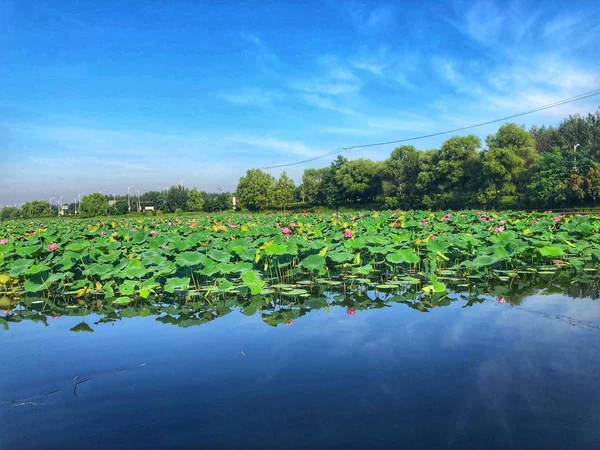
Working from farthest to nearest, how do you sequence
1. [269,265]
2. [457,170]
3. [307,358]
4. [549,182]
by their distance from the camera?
[457,170] < [549,182] < [269,265] < [307,358]

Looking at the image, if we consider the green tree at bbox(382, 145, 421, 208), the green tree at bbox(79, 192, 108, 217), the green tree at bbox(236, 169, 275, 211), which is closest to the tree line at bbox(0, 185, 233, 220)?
the green tree at bbox(79, 192, 108, 217)

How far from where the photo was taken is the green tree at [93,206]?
191 ft

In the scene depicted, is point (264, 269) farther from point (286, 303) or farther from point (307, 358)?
point (307, 358)

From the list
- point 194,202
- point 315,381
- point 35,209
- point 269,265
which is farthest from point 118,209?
point 315,381

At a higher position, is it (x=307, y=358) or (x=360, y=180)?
(x=360, y=180)

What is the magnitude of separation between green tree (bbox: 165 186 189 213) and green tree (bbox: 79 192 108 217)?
34.5ft

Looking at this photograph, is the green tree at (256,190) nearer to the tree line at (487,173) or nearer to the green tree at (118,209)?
the tree line at (487,173)

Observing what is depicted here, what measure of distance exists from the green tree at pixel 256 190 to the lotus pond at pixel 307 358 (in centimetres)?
4973

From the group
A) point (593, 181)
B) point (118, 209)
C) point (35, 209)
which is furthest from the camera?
point (35, 209)

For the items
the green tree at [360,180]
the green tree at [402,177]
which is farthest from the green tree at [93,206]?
the green tree at [402,177]

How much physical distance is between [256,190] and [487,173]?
3085 cm

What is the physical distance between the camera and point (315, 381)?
11.9 ft

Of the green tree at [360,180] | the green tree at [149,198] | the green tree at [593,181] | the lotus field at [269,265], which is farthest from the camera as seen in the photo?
the green tree at [149,198]

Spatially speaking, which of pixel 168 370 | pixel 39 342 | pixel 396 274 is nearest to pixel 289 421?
pixel 168 370
